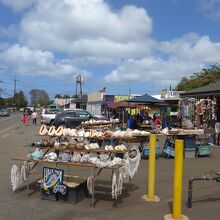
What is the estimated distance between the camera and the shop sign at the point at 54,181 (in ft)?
25.5

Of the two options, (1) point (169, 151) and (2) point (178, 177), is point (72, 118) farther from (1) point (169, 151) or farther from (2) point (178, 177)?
(2) point (178, 177)

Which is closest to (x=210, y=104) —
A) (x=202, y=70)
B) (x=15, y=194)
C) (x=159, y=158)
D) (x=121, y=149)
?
(x=159, y=158)

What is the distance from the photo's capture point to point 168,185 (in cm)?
945

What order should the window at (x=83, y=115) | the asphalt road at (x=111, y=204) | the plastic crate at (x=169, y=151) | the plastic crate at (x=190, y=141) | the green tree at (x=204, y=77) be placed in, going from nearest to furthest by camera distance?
the asphalt road at (x=111, y=204), the plastic crate at (x=169, y=151), the plastic crate at (x=190, y=141), the window at (x=83, y=115), the green tree at (x=204, y=77)

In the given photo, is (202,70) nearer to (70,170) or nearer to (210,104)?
(210,104)

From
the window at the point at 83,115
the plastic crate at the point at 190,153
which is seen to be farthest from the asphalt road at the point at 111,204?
the window at the point at 83,115

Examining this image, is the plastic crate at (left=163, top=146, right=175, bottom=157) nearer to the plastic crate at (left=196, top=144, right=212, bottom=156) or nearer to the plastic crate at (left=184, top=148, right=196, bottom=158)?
the plastic crate at (left=184, top=148, right=196, bottom=158)

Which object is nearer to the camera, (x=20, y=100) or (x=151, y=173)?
(x=151, y=173)

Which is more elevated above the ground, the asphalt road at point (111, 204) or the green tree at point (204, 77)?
the green tree at point (204, 77)

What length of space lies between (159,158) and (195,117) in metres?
8.26

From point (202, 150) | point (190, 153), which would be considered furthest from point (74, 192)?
point (202, 150)

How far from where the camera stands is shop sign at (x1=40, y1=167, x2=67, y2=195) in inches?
306

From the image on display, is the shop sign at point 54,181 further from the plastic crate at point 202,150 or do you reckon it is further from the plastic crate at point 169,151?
the plastic crate at point 202,150

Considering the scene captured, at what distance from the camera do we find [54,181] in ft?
25.9
